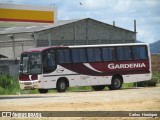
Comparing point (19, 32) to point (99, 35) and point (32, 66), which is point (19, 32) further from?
point (32, 66)

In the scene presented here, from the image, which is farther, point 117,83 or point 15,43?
point 15,43

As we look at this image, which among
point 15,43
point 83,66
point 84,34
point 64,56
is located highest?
point 84,34

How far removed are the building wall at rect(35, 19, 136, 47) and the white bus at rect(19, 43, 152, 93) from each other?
23.1 metres

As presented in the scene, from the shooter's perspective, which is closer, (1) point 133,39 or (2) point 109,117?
(2) point 109,117

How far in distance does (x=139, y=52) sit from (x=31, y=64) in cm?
751

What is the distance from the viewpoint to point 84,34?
205 feet

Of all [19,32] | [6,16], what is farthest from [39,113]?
[19,32]

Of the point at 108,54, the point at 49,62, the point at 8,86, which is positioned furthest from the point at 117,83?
the point at 8,86

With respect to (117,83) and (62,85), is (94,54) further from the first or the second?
(62,85)

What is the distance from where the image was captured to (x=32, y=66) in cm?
2959

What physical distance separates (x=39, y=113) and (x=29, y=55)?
15.4 metres

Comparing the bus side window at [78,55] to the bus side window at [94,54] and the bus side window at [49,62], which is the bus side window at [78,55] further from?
the bus side window at [49,62]

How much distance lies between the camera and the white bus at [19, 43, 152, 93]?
29250 millimetres

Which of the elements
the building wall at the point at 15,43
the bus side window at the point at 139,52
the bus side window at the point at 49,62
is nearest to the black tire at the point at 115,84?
the bus side window at the point at 139,52
